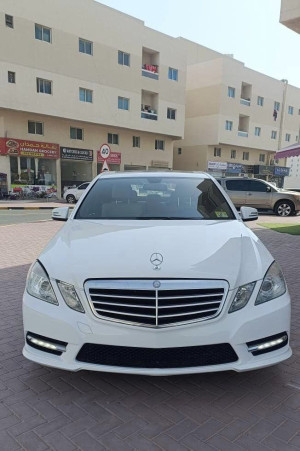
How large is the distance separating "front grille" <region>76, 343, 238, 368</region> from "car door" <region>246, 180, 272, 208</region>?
14.7m

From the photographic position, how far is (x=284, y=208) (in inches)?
639

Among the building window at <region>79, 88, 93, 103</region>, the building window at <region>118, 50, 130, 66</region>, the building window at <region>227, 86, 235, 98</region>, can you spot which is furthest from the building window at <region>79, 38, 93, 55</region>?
the building window at <region>227, 86, 235, 98</region>

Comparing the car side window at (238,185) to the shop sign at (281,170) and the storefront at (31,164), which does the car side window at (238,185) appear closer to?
the storefront at (31,164)

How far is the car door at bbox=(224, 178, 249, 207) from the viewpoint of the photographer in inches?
641

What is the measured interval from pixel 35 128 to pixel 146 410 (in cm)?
2716

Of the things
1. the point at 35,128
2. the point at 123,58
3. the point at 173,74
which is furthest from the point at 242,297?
the point at 173,74

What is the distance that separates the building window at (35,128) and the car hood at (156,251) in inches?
1007

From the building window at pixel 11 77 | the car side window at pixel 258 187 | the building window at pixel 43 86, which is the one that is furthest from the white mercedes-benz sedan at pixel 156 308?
the building window at pixel 43 86

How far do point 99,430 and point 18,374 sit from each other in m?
1.00

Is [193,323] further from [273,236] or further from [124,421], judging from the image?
[273,236]

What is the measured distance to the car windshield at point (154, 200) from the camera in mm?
3648

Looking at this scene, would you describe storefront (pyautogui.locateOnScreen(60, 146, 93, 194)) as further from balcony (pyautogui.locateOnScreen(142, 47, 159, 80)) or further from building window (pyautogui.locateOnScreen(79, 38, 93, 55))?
balcony (pyautogui.locateOnScreen(142, 47, 159, 80))

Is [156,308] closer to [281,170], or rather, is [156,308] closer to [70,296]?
[70,296]

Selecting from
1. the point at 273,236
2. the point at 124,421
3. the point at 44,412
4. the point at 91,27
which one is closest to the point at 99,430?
the point at 124,421
